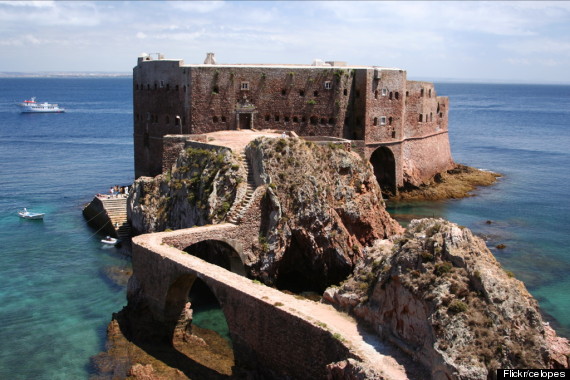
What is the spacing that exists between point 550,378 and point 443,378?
3314mm

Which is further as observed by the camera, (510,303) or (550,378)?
(510,303)

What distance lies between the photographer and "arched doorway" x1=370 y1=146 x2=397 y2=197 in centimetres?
6072

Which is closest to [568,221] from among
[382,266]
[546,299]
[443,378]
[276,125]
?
[546,299]

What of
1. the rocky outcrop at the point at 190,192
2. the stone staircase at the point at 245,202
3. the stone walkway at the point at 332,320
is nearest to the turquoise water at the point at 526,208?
the stone walkway at the point at 332,320

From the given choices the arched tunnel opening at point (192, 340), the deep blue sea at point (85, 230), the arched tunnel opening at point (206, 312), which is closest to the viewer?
the arched tunnel opening at point (192, 340)

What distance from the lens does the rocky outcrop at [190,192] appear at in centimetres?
4041

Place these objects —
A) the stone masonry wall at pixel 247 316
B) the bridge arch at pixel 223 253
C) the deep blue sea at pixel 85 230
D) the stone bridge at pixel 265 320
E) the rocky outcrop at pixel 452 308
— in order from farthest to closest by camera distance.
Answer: the bridge arch at pixel 223 253 < the deep blue sea at pixel 85 230 < the stone masonry wall at pixel 247 316 < the stone bridge at pixel 265 320 < the rocky outcrop at pixel 452 308

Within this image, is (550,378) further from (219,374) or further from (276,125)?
(276,125)

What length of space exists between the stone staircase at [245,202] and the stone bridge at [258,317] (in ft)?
6.15

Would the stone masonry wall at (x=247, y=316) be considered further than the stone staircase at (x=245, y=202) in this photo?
No

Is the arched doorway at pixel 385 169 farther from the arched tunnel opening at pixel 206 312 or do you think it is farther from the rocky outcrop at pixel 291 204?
the arched tunnel opening at pixel 206 312

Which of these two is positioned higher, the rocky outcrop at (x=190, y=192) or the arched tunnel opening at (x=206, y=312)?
the rocky outcrop at (x=190, y=192)

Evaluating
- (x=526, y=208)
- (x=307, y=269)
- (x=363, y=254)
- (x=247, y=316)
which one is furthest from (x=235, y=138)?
(x=526, y=208)

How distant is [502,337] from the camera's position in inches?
841
